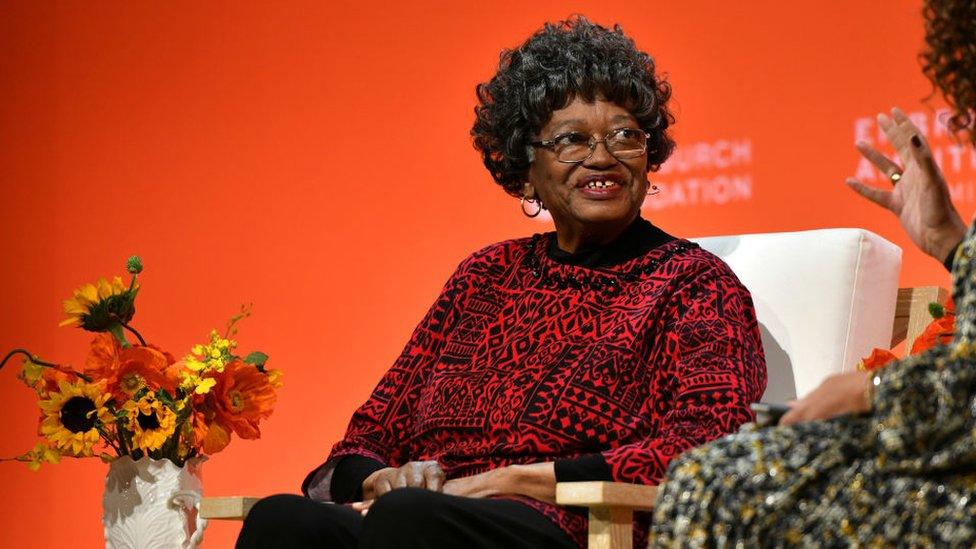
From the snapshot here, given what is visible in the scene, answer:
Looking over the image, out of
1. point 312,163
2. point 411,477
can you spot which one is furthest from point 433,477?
point 312,163

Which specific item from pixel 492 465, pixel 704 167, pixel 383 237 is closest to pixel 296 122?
pixel 383 237

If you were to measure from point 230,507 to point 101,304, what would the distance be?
0.52 metres

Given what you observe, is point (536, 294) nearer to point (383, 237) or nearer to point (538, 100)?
point (538, 100)

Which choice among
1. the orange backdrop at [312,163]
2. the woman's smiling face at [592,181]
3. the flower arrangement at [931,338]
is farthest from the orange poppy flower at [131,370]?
the flower arrangement at [931,338]

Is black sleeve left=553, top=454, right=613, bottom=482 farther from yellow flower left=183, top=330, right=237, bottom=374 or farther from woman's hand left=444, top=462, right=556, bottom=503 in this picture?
yellow flower left=183, top=330, right=237, bottom=374

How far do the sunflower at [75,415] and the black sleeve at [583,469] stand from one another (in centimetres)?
81

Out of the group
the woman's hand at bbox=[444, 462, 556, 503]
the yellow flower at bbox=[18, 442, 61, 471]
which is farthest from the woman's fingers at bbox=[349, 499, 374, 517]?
the yellow flower at bbox=[18, 442, 61, 471]

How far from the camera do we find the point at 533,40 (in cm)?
247

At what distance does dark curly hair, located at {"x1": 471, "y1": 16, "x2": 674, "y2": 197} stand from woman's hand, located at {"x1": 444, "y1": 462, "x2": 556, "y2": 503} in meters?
0.64

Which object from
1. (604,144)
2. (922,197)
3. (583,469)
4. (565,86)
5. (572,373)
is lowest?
(583,469)

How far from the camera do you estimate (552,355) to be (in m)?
2.20

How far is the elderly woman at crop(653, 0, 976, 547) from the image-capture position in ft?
4.29

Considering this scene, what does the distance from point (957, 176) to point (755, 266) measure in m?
0.48

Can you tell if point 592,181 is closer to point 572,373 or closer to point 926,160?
point 572,373
